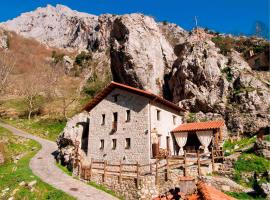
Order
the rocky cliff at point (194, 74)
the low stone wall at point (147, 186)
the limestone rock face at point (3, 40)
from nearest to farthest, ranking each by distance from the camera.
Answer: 1. the low stone wall at point (147, 186)
2. the rocky cliff at point (194, 74)
3. the limestone rock face at point (3, 40)

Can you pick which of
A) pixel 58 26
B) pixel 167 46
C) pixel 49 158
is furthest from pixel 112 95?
pixel 58 26

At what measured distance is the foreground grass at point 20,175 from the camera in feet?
79.6

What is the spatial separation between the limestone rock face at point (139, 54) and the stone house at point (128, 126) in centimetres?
1157

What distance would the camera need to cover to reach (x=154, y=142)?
30.5m

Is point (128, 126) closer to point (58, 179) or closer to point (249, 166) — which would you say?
point (58, 179)

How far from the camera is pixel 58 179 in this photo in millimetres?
28016

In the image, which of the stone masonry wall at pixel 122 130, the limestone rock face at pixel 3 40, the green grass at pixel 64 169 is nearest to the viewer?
the stone masonry wall at pixel 122 130

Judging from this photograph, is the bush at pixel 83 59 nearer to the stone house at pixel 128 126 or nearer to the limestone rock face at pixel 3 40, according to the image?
the limestone rock face at pixel 3 40

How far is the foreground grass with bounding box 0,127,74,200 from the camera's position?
2427cm

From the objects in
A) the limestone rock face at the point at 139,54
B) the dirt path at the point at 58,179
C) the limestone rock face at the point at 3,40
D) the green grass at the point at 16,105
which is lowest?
the dirt path at the point at 58,179

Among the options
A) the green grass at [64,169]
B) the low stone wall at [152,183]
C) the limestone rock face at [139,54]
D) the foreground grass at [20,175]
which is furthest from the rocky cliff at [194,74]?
the foreground grass at [20,175]

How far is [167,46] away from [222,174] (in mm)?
33098

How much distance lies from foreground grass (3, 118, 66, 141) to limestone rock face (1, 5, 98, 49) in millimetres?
54910

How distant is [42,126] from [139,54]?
22.1 m
